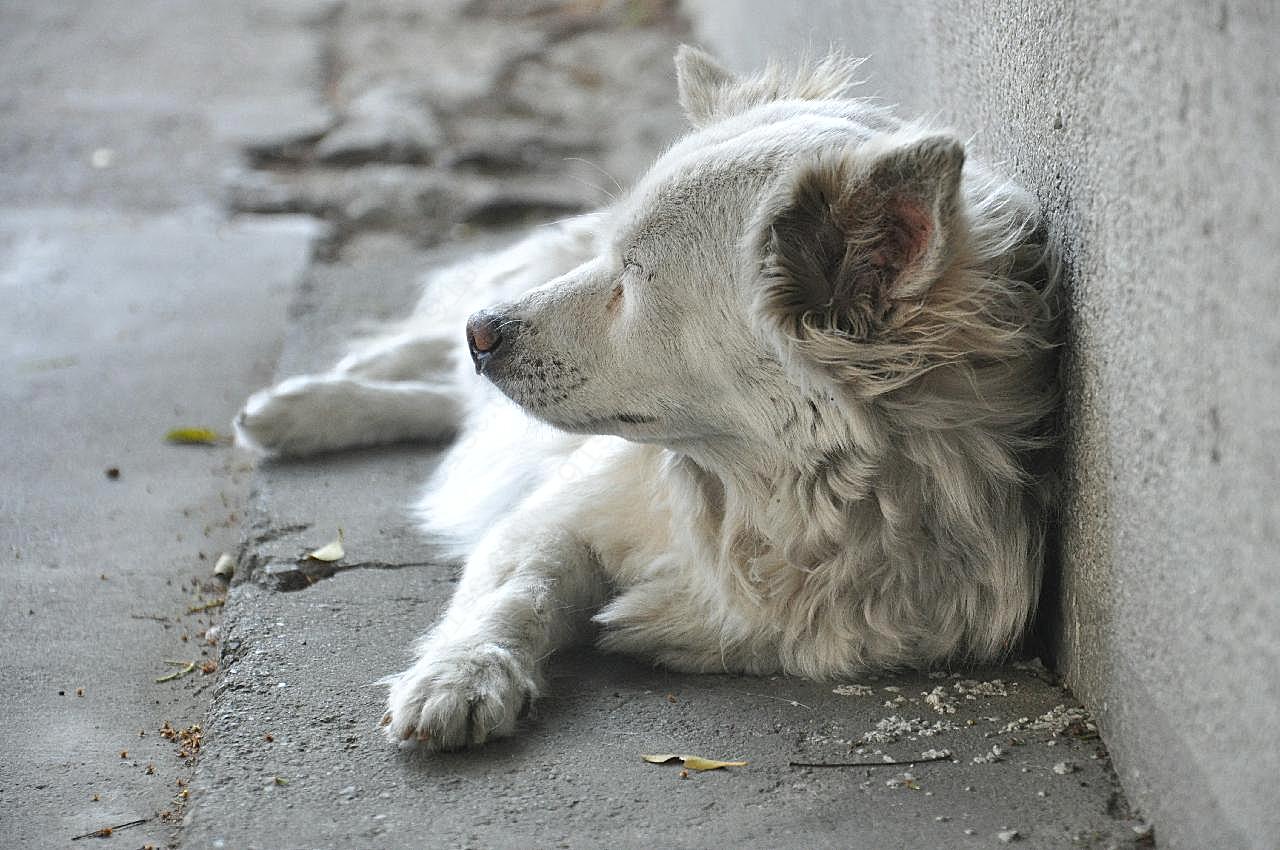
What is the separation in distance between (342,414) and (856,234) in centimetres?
245

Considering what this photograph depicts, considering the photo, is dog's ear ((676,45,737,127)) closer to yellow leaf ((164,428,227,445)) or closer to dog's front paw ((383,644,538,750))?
dog's front paw ((383,644,538,750))

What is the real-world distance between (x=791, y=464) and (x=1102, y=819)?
0.85 metres

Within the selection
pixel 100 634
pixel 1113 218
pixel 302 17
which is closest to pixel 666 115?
pixel 302 17

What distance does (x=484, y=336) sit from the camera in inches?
116

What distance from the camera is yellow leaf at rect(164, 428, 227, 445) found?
15.2ft

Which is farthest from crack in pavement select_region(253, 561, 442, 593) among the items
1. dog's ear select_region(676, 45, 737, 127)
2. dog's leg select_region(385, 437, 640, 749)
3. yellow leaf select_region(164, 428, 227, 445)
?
dog's ear select_region(676, 45, 737, 127)

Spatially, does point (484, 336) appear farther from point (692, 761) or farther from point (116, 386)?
point (116, 386)

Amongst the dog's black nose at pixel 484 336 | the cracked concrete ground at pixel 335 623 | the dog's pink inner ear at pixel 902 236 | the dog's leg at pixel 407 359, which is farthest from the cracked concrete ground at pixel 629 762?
the dog's leg at pixel 407 359

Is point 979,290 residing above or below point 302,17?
above

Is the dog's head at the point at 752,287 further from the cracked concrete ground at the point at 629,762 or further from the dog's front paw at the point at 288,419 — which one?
the dog's front paw at the point at 288,419

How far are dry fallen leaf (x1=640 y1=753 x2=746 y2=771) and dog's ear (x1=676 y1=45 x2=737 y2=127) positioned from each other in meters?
1.44

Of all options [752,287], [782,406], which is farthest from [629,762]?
[752,287]

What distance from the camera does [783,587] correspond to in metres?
2.86

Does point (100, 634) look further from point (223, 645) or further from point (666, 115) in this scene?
point (666, 115)
